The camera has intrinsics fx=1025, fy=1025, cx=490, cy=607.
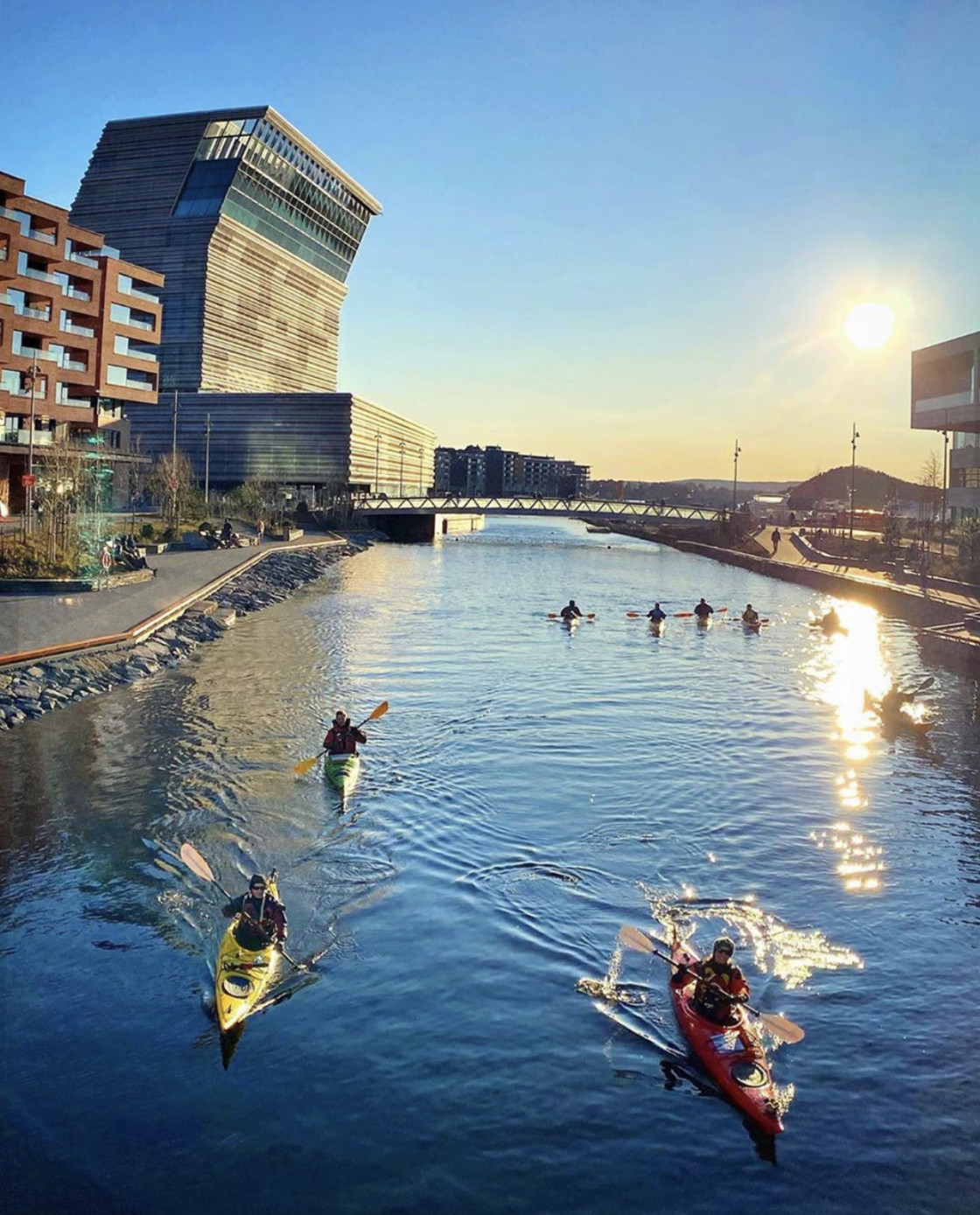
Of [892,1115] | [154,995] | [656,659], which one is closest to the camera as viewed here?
[892,1115]

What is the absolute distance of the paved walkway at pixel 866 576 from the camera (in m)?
62.9

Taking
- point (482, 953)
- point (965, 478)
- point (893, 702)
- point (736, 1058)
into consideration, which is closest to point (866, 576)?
point (965, 478)

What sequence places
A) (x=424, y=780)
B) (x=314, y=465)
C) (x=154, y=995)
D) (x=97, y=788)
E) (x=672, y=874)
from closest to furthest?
(x=154, y=995)
(x=672, y=874)
(x=97, y=788)
(x=424, y=780)
(x=314, y=465)

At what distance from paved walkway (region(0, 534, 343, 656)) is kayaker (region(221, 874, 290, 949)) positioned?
820 inches

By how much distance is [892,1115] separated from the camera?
1313cm

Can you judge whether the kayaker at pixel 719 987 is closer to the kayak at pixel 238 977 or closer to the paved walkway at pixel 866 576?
the kayak at pixel 238 977

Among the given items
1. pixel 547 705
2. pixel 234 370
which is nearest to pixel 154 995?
pixel 547 705

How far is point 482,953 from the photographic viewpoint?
17.2 metres

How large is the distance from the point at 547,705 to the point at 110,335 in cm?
6942

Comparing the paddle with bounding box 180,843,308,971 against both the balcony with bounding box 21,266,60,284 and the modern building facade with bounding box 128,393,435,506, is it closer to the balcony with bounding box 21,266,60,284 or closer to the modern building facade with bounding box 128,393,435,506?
the balcony with bounding box 21,266,60,284

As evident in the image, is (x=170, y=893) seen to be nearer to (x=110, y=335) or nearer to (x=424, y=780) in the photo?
(x=424, y=780)

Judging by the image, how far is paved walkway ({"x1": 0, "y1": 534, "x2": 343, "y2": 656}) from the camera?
3659cm

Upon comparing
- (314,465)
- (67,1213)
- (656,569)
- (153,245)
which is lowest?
(67,1213)

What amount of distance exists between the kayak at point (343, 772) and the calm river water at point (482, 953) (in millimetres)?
399
